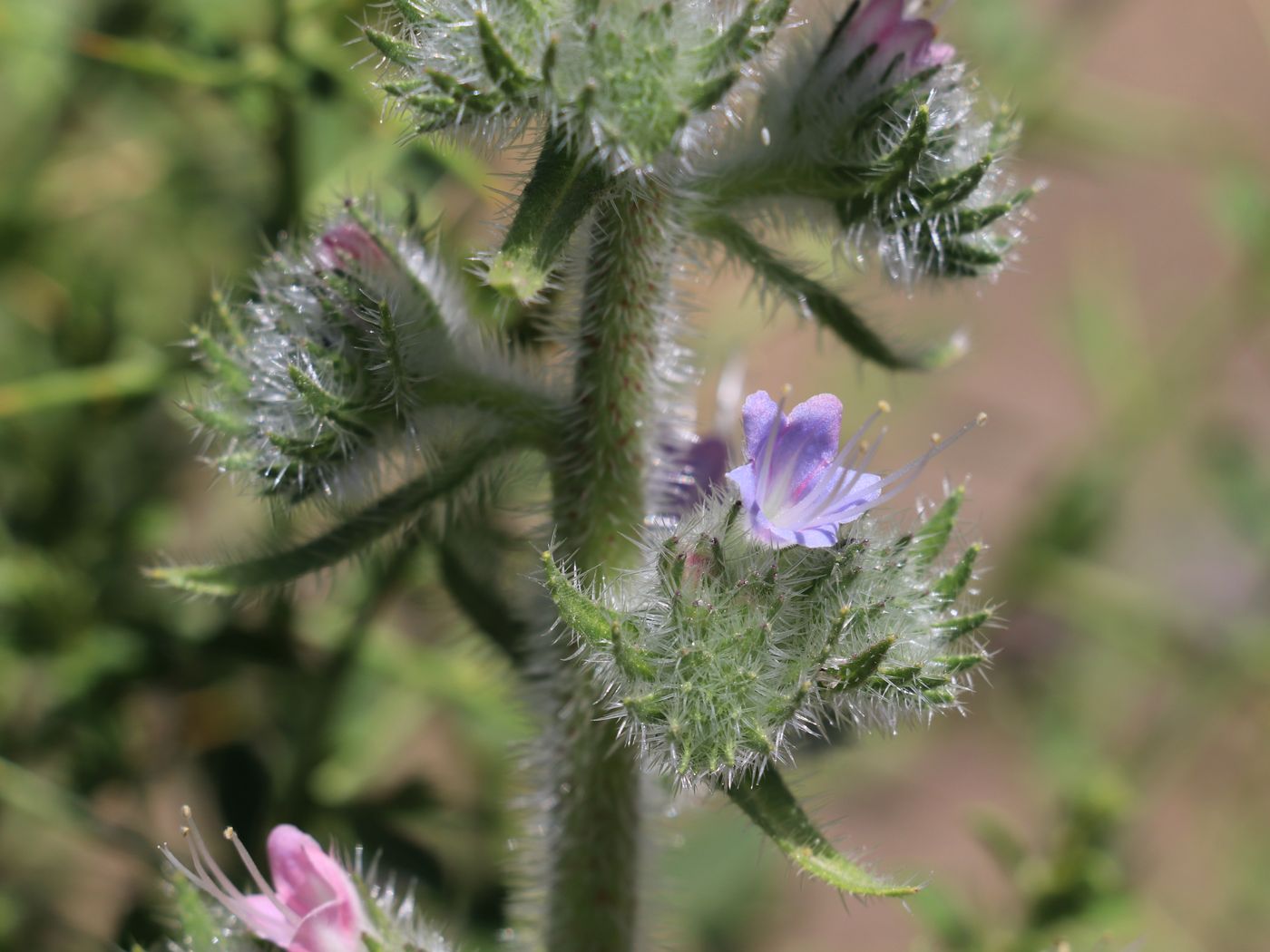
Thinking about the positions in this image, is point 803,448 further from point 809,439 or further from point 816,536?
point 816,536

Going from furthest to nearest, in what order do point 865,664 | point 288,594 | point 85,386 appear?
point 85,386
point 288,594
point 865,664

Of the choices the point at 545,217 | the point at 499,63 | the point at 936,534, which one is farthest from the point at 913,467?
the point at 499,63

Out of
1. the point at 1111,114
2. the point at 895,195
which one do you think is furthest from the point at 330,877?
the point at 1111,114

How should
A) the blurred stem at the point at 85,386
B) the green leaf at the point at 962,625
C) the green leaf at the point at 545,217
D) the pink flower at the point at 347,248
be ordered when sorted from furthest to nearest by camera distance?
the blurred stem at the point at 85,386, the pink flower at the point at 347,248, the green leaf at the point at 962,625, the green leaf at the point at 545,217

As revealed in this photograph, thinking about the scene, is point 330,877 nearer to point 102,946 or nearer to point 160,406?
point 102,946

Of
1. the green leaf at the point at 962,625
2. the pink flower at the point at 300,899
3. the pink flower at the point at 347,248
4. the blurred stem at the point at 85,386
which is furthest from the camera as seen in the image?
the blurred stem at the point at 85,386

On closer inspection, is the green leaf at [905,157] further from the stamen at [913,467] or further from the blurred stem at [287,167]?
A: the blurred stem at [287,167]

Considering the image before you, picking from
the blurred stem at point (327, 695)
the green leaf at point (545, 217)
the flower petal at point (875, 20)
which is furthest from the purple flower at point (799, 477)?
the blurred stem at point (327, 695)
